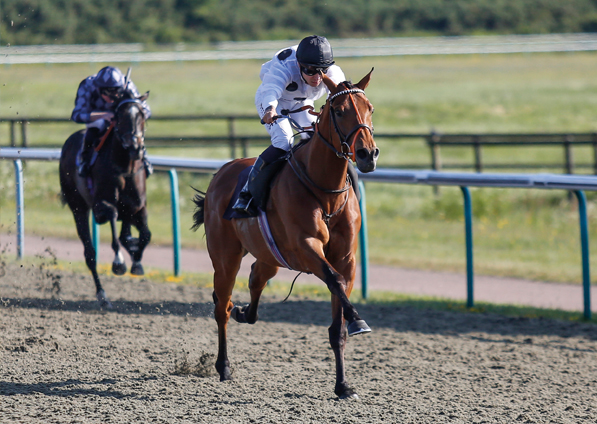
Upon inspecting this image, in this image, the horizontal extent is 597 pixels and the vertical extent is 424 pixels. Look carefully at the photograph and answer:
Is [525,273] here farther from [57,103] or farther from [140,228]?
[57,103]

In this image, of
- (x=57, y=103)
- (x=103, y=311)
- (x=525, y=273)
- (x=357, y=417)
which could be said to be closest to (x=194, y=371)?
(x=357, y=417)

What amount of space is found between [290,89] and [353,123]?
1.00 metres

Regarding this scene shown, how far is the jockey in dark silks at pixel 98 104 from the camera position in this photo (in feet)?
24.0

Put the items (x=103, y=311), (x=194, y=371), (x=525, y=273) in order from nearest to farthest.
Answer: (x=194, y=371), (x=103, y=311), (x=525, y=273)

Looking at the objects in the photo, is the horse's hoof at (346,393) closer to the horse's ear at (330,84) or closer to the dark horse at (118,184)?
the horse's ear at (330,84)

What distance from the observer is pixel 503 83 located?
30438 mm

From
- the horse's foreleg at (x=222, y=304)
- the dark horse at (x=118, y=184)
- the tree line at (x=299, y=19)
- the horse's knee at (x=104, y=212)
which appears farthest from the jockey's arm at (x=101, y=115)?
the tree line at (x=299, y=19)

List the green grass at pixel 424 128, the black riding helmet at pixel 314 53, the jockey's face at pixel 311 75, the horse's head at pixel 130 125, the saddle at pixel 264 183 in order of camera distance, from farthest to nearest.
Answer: the green grass at pixel 424 128 < the horse's head at pixel 130 125 < the saddle at pixel 264 183 < the jockey's face at pixel 311 75 < the black riding helmet at pixel 314 53

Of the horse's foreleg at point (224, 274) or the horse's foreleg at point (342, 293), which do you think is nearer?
the horse's foreleg at point (342, 293)

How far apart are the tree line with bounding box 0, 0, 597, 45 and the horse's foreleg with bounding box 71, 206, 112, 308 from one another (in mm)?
28908

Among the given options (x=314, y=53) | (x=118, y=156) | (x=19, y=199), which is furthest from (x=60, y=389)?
(x=19, y=199)

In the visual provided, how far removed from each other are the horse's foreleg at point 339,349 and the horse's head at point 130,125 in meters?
3.06

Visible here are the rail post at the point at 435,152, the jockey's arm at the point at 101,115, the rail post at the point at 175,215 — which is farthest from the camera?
the rail post at the point at 435,152

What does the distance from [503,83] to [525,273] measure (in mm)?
22588
